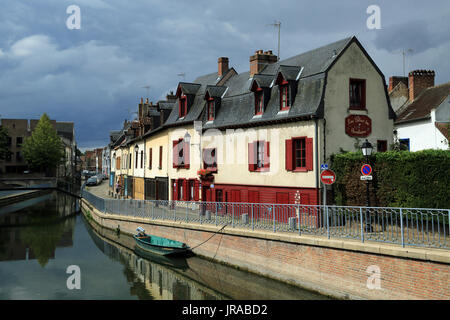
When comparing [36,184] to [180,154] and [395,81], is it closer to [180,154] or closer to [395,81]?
[180,154]

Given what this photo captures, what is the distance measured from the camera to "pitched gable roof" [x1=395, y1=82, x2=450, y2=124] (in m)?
25.2

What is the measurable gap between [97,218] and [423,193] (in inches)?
971

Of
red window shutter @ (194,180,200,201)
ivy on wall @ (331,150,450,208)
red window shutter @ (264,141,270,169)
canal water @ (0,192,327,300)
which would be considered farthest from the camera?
red window shutter @ (194,180,200,201)

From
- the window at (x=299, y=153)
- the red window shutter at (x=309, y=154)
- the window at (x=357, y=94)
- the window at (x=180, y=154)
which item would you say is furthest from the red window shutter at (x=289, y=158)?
the window at (x=180, y=154)

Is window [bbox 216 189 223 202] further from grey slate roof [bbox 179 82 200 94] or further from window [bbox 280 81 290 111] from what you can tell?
grey slate roof [bbox 179 82 200 94]

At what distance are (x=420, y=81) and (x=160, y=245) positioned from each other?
2548 centimetres

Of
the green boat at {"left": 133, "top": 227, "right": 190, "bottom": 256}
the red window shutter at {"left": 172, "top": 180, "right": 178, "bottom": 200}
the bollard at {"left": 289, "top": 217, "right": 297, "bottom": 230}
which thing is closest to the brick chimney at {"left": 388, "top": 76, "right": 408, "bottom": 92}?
the red window shutter at {"left": 172, "top": 180, "right": 178, "bottom": 200}

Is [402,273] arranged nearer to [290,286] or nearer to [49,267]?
[290,286]

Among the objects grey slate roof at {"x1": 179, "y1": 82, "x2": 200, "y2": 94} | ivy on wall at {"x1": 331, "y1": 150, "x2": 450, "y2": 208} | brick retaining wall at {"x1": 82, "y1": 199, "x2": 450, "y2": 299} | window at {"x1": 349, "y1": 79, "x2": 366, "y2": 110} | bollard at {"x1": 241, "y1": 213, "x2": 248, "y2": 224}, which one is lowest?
brick retaining wall at {"x1": 82, "y1": 199, "x2": 450, "y2": 299}

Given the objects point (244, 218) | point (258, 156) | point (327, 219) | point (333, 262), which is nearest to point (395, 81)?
point (258, 156)

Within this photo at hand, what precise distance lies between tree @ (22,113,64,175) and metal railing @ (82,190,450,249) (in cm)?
5571

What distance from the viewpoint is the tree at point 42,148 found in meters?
70.2

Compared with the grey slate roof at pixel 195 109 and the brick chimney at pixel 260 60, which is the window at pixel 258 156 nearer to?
the grey slate roof at pixel 195 109

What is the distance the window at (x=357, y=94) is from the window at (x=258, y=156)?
4993mm
